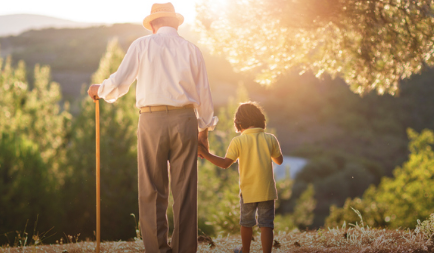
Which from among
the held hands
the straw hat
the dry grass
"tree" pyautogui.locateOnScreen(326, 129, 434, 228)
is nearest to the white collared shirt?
the straw hat

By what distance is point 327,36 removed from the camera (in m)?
5.02

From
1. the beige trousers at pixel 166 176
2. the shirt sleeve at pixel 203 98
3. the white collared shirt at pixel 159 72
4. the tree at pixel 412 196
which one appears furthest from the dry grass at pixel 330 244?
the tree at pixel 412 196

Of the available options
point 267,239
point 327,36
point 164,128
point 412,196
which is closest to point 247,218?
point 267,239

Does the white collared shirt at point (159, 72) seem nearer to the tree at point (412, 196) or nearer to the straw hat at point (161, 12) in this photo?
the straw hat at point (161, 12)

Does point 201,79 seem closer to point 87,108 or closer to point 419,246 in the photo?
point 419,246

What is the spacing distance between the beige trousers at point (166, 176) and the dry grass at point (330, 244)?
3.33ft

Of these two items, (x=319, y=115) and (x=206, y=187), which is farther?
(x=319, y=115)

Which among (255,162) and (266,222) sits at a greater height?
(255,162)

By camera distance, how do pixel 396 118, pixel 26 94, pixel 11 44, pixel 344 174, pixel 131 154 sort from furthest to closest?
1. pixel 11 44
2. pixel 396 118
3. pixel 344 174
4. pixel 26 94
5. pixel 131 154

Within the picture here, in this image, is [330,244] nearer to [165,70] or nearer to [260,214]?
[260,214]

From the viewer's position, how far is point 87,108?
16.6 meters

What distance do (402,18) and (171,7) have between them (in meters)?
3.27

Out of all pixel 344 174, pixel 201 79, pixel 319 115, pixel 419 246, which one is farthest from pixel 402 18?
pixel 319 115

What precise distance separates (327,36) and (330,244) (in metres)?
2.66
